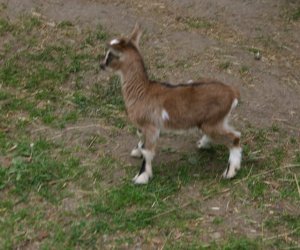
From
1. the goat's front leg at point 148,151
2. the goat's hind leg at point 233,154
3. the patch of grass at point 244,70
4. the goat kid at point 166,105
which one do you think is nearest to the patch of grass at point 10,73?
the goat kid at point 166,105

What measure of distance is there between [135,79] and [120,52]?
27 cm

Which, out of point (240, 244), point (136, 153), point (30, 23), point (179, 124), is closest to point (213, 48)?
point (30, 23)

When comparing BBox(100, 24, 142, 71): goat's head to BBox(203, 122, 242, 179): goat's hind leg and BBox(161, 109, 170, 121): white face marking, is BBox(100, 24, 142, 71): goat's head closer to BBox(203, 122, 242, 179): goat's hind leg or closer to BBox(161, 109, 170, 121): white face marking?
BBox(161, 109, 170, 121): white face marking

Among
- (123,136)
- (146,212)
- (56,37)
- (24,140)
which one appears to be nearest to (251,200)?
(146,212)

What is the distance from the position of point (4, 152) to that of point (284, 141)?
2569mm

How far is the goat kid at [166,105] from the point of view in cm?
577

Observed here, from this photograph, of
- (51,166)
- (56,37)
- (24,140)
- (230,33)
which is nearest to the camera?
(51,166)

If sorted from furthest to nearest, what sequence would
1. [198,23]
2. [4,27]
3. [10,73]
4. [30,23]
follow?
[198,23]
[30,23]
[4,27]
[10,73]

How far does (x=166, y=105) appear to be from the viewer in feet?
19.1

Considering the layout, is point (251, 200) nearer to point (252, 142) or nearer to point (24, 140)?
point (252, 142)

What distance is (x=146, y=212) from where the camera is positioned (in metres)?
5.45

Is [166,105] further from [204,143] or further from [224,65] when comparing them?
[224,65]

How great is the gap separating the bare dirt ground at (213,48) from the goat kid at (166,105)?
387 mm

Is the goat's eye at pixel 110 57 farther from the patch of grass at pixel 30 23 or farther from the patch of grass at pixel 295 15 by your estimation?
the patch of grass at pixel 295 15
